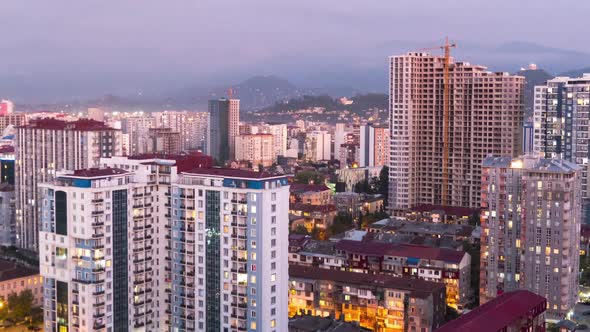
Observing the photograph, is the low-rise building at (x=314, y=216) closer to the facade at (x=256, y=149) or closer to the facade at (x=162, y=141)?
the facade at (x=256, y=149)

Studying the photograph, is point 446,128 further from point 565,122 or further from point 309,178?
point 309,178

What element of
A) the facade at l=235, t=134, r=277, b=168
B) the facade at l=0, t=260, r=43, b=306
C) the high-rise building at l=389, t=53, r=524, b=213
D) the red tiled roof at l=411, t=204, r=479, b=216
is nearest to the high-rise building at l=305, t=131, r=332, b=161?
the facade at l=235, t=134, r=277, b=168

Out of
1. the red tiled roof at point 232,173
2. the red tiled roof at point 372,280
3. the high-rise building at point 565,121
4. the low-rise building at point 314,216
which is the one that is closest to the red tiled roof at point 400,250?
the red tiled roof at point 372,280

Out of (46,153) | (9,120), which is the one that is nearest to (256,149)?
(9,120)

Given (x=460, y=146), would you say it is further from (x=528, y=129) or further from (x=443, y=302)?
(x=443, y=302)

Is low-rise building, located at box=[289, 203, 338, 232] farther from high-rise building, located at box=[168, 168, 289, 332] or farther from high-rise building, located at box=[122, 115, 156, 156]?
high-rise building, located at box=[122, 115, 156, 156]
